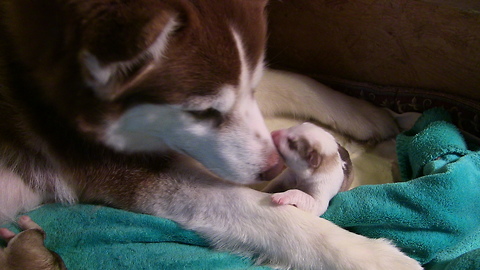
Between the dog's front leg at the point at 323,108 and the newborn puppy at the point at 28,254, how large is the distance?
1.14m

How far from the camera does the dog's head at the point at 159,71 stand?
3.50 feet

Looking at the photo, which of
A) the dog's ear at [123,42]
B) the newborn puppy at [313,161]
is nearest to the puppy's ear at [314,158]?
the newborn puppy at [313,161]

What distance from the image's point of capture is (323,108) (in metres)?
2.07

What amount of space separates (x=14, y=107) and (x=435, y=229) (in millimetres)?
1436

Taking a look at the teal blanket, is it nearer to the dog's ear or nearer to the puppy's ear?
the puppy's ear

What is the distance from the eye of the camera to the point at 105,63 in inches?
42.4

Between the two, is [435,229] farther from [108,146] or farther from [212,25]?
[108,146]

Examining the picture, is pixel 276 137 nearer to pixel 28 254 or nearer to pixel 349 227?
pixel 349 227

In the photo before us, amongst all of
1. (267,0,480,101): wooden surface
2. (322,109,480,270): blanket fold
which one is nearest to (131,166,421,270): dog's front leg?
(322,109,480,270): blanket fold

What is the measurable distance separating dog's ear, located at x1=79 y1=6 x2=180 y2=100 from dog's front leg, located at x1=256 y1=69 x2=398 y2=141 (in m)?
1.00

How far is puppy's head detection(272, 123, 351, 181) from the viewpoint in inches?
61.1

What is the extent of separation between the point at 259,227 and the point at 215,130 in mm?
338

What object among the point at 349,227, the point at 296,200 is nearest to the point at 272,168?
the point at 296,200

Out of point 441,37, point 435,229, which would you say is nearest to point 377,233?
point 435,229
